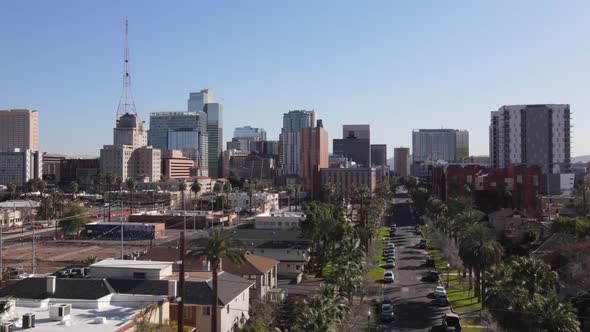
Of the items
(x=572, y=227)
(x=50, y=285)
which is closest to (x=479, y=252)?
(x=572, y=227)

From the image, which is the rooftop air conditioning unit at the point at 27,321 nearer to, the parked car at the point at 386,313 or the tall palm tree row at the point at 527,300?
the tall palm tree row at the point at 527,300

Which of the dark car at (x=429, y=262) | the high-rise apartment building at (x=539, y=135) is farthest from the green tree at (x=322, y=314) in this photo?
the high-rise apartment building at (x=539, y=135)

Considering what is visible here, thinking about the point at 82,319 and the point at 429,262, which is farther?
the point at 429,262

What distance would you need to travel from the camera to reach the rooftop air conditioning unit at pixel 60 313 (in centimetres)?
2922

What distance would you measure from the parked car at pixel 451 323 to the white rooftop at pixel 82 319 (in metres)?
20.9

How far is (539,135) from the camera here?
16812 centimetres

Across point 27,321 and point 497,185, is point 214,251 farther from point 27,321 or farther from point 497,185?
point 497,185

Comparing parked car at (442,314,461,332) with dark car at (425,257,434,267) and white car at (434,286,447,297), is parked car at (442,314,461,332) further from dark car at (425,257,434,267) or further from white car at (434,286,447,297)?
dark car at (425,257,434,267)

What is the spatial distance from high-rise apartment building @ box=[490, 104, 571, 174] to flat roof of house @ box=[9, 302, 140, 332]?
15120 centimetres

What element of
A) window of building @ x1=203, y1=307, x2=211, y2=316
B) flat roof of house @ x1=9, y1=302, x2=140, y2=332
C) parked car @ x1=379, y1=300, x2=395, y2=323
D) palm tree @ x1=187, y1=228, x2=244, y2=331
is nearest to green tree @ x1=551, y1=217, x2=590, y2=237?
parked car @ x1=379, y1=300, x2=395, y2=323

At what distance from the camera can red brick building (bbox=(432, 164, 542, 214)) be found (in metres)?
106

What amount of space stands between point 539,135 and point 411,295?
130202 millimetres

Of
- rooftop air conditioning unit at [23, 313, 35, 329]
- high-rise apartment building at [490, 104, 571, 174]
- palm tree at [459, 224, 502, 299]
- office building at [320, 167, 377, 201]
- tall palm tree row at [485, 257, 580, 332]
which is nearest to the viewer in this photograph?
rooftop air conditioning unit at [23, 313, 35, 329]

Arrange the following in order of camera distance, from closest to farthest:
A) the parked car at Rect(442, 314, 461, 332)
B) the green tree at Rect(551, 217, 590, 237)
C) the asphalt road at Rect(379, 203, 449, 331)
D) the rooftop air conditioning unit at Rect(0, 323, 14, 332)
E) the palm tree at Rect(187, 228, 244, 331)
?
the rooftop air conditioning unit at Rect(0, 323, 14, 332) < the palm tree at Rect(187, 228, 244, 331) < the parked car at Rect(442, 314, 461, 332) < the asphalt road at Rect(379, 203, 449, 331) < the green tree at Rect(551, 217, 590, 237)
